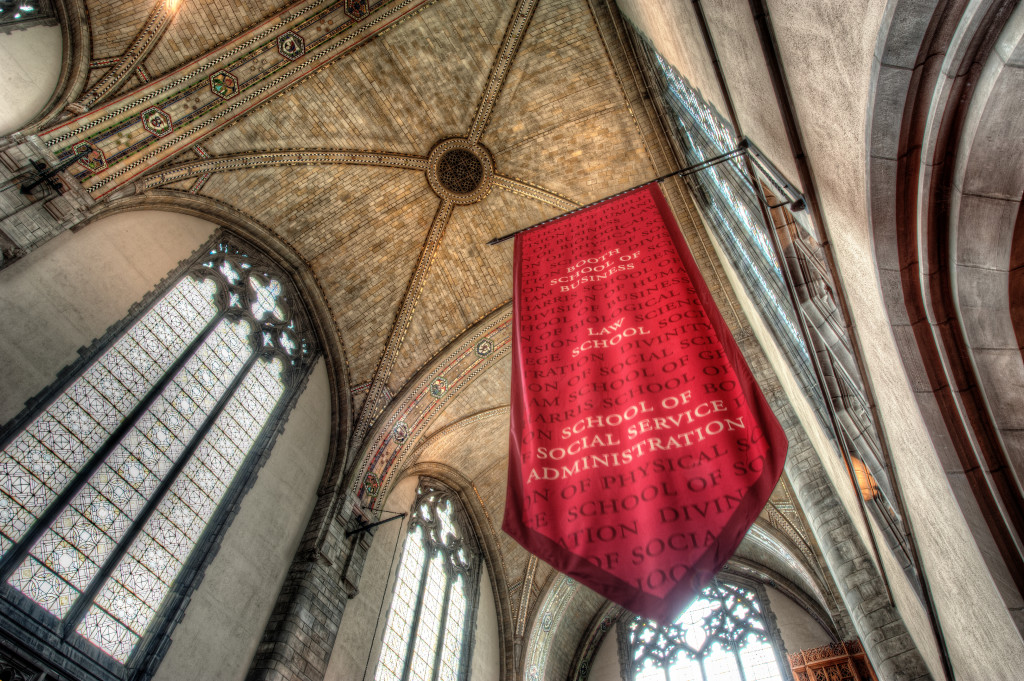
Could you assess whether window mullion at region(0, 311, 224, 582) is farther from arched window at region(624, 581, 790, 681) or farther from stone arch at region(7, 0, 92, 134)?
arched window at region(624, 581, 790, 681)

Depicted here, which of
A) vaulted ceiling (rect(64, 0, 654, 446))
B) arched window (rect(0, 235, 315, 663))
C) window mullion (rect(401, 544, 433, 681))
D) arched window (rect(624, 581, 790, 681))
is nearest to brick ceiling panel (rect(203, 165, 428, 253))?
vaulted ceiling (rect(64, 0, 654, 446))

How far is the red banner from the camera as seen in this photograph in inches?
108

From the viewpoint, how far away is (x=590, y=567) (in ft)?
9.21

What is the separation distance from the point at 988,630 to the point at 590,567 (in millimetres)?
1520

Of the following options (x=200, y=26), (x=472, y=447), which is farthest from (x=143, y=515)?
(x=472, y=447)

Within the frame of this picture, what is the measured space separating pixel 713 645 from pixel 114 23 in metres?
13.8

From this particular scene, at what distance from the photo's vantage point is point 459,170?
1038cm

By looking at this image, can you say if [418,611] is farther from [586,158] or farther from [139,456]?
[586,158]

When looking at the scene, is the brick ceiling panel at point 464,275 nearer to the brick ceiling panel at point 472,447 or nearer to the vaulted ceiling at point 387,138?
the vaulted ceiling at point 387,138

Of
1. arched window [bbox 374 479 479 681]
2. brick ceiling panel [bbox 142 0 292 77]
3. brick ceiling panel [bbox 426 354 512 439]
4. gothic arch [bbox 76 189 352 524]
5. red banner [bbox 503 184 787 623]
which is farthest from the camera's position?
brick ceiling panel [bbox 426 354 512 439]

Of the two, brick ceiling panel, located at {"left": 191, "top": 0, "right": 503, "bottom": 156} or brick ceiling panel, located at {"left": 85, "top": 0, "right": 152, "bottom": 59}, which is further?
brick ceiling panel, located at {"left": 191, "top": 0, "right": 503, "bottom": 156}

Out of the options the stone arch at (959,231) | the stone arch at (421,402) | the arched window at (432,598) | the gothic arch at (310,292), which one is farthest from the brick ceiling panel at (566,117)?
the stone arch at (959,231)

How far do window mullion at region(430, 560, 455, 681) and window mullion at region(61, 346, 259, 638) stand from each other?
16.6 feet

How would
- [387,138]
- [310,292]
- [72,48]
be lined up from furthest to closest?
[310,292] → [387,138] → [72,48]
